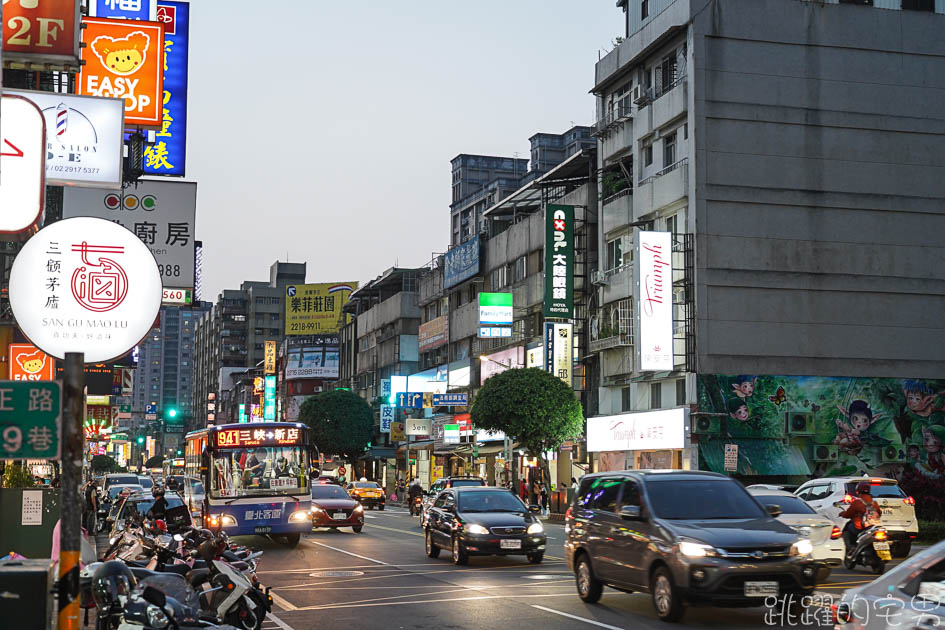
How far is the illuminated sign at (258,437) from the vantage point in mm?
29516

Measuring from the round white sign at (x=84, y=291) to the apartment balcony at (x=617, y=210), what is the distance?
44.7 m

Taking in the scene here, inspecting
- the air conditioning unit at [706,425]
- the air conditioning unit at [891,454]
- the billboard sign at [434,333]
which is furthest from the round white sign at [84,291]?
the billboard sign at [434,333]

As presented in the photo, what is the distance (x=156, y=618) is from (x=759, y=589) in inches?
294

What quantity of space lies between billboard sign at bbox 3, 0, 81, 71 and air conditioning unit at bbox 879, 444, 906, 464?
138 ft

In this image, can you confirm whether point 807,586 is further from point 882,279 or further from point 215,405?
point 215,405

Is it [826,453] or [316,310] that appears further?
[316,310]

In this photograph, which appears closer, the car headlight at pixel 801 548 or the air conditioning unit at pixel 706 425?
the car headlight at pixel 801 548

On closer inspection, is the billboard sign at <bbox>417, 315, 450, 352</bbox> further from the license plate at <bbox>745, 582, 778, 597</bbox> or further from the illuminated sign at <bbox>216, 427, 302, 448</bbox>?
the license plate at <bbox>745, 582, 778, 597</bbox>

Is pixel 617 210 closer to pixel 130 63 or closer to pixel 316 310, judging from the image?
pixel 130 63

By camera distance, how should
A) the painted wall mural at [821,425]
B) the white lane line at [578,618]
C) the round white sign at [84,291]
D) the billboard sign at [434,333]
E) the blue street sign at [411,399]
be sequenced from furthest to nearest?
1. the billboard sign at [434,333]
2. the blue street sign at [411,399]
3. the painted wall mural at [821,425]
4. the white lane line at [578,618]
5. the round white sign at [84,291]

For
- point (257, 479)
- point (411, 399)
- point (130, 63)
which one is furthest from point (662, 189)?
point (411, 399)

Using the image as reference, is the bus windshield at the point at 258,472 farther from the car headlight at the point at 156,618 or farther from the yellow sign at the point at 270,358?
the yellow sign at the point at 270,358

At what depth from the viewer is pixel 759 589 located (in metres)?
13.9

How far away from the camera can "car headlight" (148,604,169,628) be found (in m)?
9.31
